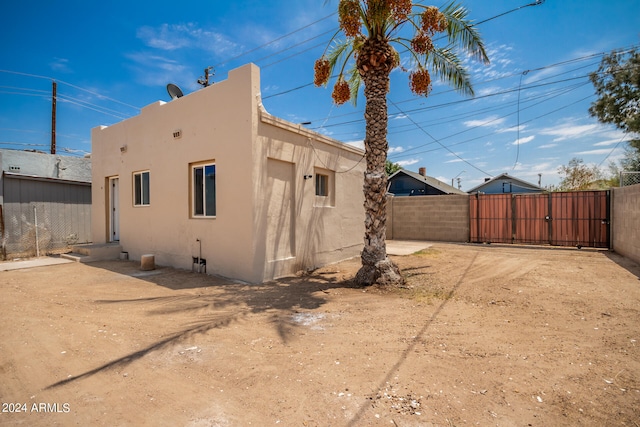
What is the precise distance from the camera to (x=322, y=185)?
10.8 meters

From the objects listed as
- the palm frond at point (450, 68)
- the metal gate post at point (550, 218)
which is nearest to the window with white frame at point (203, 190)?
the palm frond at point (450, 68)

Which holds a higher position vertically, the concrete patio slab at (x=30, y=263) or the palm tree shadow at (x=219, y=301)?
the concrete patio slab at (x=30, y=263)

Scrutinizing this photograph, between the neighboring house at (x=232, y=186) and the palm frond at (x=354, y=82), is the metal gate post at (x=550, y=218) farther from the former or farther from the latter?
the palm frond at (x=354, y=82)

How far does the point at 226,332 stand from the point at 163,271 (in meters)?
5.65

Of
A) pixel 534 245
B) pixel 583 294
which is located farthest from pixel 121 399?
pixel 534 245

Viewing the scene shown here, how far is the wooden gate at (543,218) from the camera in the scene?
12.3 meters

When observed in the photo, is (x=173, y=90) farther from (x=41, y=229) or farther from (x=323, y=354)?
(x=323, y=354)

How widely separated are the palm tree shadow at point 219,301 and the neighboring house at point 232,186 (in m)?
0.61

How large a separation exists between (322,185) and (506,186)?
1386 inches

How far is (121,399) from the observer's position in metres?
3.02

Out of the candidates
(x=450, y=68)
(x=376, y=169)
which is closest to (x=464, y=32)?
(x=450, y=68)

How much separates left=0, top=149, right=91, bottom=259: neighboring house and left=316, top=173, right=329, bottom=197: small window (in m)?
11.1

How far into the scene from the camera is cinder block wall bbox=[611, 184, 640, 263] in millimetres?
9359

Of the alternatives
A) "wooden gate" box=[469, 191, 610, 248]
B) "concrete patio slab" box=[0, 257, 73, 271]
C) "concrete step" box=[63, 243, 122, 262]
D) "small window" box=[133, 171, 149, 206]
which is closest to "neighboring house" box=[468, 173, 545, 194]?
"wooden gate" box=[469, 191, 610, 248]
